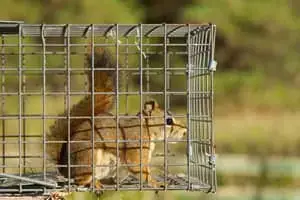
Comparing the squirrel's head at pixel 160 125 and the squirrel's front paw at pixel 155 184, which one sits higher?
the squirrel's head at pixel 160 125

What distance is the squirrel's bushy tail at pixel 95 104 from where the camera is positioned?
3.65 metres

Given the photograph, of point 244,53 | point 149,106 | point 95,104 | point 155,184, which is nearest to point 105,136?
point 95,104

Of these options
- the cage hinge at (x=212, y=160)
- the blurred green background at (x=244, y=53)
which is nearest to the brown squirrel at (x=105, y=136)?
the cage hinge at (x=212, y=160)

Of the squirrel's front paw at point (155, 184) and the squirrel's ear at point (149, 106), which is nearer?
the squirrel's front paw at point (155, 184)

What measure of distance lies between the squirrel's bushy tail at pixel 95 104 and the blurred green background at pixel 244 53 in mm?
6843

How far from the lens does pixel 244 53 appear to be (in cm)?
1439

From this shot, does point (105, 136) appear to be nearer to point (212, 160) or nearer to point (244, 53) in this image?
point (212, 160)

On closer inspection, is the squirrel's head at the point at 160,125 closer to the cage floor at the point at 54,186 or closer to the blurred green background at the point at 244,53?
the cage floor at the point at 54,186

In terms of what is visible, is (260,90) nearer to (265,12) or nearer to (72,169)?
(265,12)

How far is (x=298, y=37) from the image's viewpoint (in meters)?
13.9

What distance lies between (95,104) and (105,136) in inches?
7.3

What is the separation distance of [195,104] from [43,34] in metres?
0.72

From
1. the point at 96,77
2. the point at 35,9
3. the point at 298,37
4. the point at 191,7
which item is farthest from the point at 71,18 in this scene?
the point at 96,77

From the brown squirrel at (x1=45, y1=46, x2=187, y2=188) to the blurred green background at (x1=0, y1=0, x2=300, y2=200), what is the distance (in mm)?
6734
